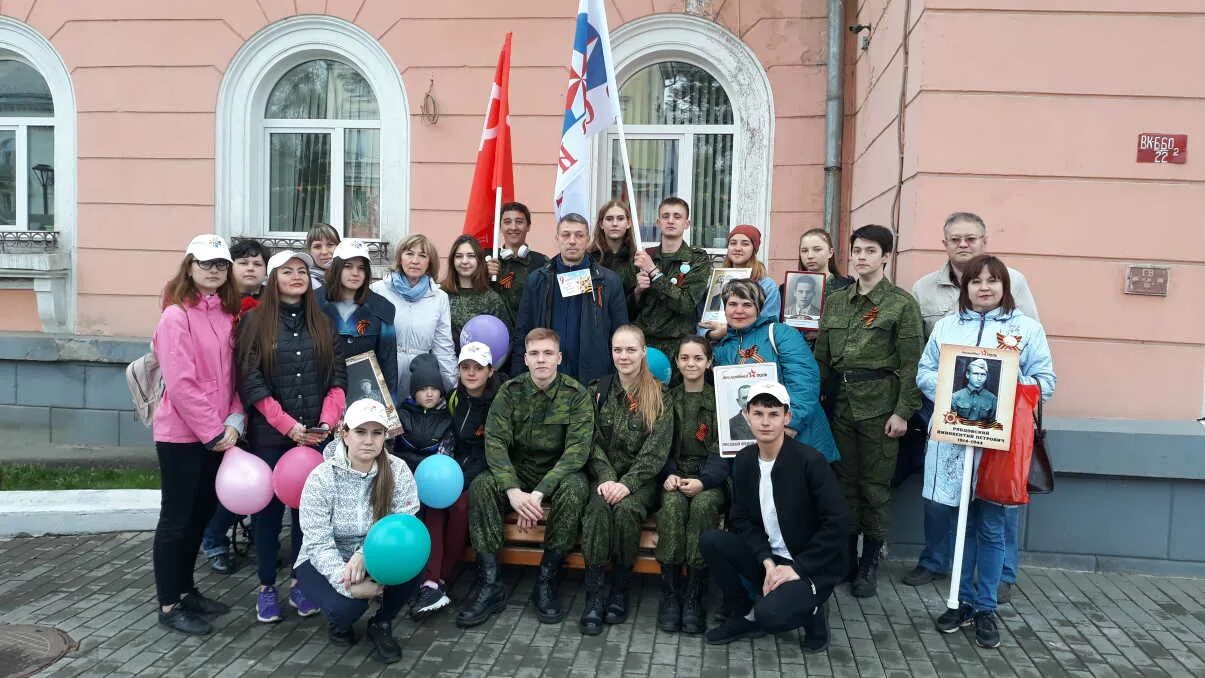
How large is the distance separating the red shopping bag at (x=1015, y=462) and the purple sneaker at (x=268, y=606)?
3403 millimetres

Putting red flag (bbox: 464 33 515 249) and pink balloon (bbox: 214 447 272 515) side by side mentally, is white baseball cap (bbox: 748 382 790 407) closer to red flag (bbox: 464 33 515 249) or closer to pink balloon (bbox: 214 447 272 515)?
pink balloon (bbox: 214 447 272 515)

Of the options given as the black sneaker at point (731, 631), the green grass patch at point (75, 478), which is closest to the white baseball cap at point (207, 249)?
the black sneaker at point (731, 631)

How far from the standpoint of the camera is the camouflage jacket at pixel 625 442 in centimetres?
471

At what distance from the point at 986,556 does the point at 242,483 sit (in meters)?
3.50

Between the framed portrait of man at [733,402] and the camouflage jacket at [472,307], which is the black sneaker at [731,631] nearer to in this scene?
the framed portrait of man at [733,402]

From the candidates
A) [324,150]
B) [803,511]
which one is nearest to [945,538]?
[803,511]

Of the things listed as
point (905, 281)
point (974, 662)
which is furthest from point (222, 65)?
point (974, 662)

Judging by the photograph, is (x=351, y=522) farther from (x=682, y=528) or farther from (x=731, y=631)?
(x=731, y=631)

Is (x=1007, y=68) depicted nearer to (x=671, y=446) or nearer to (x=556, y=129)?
(x=671, y=446)

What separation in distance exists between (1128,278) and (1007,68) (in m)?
1.42

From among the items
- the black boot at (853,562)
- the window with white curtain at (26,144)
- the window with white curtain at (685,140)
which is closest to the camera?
the black boot at (853,562)

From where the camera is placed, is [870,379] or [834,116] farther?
[834,116]

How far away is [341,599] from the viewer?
405cm

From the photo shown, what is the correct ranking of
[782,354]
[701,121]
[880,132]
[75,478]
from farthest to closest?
[701,121] → [75,478] → [880,132] → [782,354]
